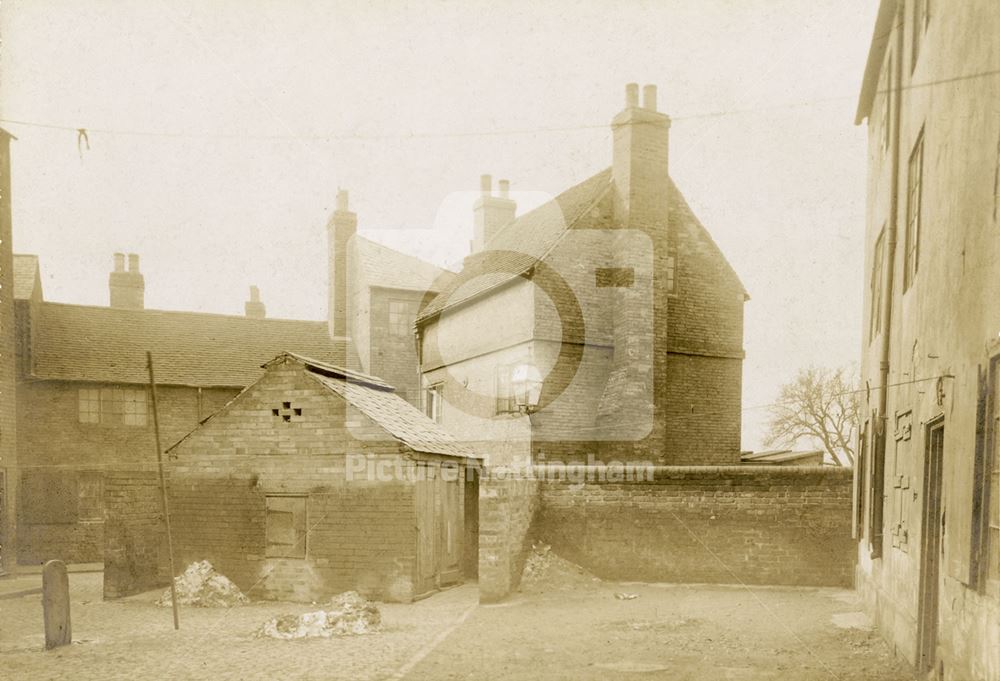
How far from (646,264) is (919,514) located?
43.2ft

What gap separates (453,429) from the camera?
2488 cm

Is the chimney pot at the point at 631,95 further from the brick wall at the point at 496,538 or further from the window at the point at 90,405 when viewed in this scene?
the window at the point at 90,405

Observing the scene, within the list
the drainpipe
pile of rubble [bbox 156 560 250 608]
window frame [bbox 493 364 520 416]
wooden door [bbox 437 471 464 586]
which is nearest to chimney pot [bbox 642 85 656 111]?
window frame [bbox 493 364 520 416]

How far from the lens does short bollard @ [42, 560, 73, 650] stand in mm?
10695

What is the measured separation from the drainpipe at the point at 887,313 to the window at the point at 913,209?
0.37 metres

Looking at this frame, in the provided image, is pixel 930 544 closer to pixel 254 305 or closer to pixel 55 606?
pixel 55 606

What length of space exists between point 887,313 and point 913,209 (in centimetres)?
191

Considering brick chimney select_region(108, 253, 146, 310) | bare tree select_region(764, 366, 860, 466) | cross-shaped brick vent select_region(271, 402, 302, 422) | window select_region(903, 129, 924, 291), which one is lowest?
bare tree select_region(764, 366, 860, 466)

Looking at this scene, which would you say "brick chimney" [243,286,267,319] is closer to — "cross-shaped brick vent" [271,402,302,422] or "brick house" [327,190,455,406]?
"brick house" [327,190,455,406]

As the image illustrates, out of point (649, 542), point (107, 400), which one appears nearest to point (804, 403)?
point (649, 542)

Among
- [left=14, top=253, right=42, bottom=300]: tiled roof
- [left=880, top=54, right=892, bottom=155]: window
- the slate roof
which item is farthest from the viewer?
Result: [left=14, top=253, right=42, bottom=300]: tiled roof

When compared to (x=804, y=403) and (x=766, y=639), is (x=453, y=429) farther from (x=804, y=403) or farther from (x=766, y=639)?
(x=804, y=403)

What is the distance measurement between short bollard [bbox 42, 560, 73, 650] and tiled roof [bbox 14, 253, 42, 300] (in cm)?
1576

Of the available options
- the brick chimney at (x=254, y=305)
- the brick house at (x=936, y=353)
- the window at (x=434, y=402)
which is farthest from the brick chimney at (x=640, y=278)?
the brick chimney at (x=254, y=305)
